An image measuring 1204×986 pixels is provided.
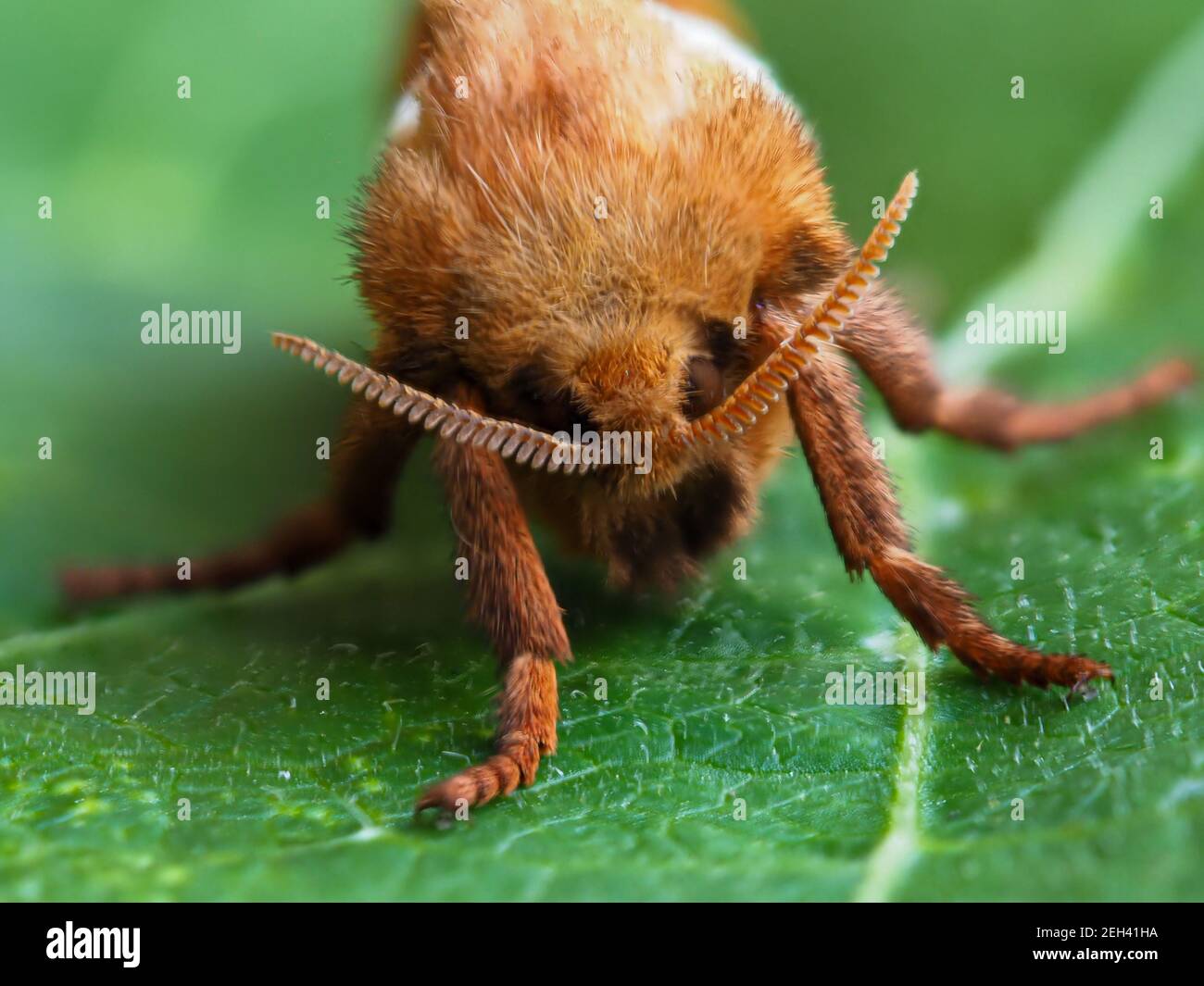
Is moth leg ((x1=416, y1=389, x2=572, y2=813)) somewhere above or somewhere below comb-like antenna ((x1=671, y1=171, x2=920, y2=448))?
below

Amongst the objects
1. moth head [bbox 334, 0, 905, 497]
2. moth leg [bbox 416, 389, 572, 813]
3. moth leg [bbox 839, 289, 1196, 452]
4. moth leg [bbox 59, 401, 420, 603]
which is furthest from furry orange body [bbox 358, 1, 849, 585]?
moth leg [bbox 59, 401, 420, 603]

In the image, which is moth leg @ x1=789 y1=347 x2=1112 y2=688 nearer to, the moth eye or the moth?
the moth

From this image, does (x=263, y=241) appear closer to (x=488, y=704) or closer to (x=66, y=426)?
(x=66, y=426)

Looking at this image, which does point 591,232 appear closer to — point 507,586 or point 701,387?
point 701,387

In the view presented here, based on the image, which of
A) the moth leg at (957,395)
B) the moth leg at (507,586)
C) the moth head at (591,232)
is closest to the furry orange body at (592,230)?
the moth head at (591,232)

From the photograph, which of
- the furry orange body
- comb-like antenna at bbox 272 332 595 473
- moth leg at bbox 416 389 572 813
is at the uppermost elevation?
the furry orange body

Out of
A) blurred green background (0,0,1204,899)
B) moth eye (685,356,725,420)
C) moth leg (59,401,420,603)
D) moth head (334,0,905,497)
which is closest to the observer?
blurred green background (0,0,1204,899)

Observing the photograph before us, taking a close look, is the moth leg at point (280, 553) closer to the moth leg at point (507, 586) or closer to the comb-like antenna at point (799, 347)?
the moth leg at point (507, 586)

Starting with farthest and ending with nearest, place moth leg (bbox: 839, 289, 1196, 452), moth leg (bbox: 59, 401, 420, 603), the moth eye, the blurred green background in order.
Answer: moth leg (bbox: 59, 401, 420, 603)
moth leg (bbox: 839, 289, 1196, 452)
the moth eye
the blurred green background
